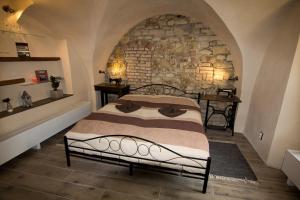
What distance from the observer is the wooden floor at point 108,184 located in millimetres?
2010

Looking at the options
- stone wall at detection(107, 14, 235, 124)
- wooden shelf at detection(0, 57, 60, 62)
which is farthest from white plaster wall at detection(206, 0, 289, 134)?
wooden shelf at detection(0, 57, 60, 62)

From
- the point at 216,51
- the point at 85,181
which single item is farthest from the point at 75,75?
the point at 216,51

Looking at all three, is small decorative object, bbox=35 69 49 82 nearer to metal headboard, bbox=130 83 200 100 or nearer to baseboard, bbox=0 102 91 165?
baseboard, bbox=0 102 91 165

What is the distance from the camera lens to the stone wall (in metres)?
3.79

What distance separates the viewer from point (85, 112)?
407 cm

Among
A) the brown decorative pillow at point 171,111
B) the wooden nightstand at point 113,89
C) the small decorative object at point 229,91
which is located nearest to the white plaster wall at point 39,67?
the wooden nightstand at point 113,89

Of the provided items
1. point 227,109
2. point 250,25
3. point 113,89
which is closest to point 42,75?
point 113,89

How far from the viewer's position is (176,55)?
4027 mm

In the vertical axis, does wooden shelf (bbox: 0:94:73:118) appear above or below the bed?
above

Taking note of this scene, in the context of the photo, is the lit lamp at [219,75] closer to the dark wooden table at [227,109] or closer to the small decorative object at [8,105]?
the dark wooden table at [227,109]

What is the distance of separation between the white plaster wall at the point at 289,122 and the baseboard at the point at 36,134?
3.67 m

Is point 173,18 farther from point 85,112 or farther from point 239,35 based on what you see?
point 85,112

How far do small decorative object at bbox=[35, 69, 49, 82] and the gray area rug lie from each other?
3496 mm

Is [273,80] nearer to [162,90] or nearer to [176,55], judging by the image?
[176,55]
